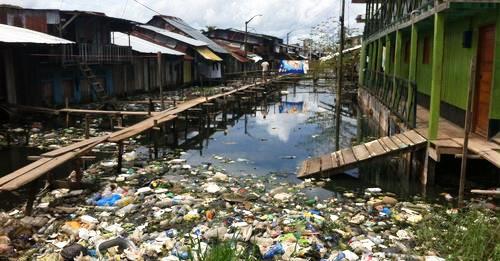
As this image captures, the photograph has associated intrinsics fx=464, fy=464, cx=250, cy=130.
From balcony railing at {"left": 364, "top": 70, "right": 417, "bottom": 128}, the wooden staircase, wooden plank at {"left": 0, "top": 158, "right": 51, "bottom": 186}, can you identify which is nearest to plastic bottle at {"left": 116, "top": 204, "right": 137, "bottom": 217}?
wooden plank at {"left": 0, "top": 158, "right": 51, "bottom": 186}

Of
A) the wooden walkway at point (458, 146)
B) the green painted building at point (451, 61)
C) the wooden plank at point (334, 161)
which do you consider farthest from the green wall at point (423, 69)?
the wooden plank at point (334, 161)

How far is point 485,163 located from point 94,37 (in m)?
21.1

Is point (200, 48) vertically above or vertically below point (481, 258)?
above

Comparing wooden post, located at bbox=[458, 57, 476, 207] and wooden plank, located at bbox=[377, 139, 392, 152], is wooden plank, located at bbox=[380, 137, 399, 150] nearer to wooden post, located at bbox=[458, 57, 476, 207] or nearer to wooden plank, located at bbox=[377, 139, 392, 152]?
wooden plank, located at bbox=[377, 139, 392, 152]

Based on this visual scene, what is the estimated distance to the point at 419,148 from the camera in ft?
29.4

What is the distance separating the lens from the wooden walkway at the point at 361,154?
910 centimetres

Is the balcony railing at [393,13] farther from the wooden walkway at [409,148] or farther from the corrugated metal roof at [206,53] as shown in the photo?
the corrugated metal roof at [206,53]

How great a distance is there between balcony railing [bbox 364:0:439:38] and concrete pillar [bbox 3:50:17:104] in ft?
45.8

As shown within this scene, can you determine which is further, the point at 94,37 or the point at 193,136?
the point at 94,37

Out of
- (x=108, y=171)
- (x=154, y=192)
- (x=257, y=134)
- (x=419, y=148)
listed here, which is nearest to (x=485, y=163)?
(x=419, y=148)

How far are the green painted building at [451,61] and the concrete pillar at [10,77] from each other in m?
13.8

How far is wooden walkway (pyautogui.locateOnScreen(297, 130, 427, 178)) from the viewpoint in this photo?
9.10 meters

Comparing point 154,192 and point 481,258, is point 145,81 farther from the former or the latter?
point 481,258

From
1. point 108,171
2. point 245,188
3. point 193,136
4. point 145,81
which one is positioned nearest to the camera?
point 245,188
